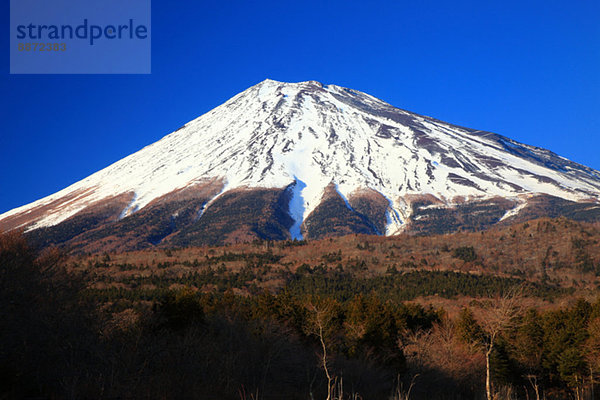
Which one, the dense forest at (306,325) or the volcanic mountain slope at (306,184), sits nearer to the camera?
the dense forest at (306,325)

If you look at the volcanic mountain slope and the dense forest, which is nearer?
the dense forest

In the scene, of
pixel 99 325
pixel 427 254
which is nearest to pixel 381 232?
pixel 427 254

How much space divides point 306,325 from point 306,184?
12859cm

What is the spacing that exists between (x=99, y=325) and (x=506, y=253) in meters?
76.5

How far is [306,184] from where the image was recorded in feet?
506

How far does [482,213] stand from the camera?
129000mm

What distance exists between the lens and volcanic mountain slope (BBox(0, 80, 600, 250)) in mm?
123312

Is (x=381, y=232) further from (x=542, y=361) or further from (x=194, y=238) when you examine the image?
(x=542, y=361)

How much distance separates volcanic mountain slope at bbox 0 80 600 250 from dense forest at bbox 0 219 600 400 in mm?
48538

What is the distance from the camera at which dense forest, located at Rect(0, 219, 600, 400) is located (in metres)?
8.17

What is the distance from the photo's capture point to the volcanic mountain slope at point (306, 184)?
123312 mm

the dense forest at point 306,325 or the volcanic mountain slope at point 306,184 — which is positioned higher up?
the volcanic mountain slope at point 306,184

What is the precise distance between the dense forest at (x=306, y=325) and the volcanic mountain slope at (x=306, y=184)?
48.5 m

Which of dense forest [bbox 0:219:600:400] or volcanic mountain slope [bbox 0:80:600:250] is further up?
volcanic mountain slope [bbox 0:80:600:250]
